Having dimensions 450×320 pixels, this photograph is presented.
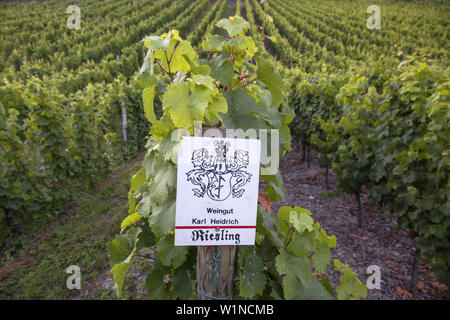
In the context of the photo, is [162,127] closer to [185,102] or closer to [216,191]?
[185,102]

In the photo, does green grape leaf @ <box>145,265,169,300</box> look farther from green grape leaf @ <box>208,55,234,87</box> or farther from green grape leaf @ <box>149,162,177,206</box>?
green grape leaf @ <box>208,55,234,87</box>

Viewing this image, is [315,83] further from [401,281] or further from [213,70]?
[213,70]

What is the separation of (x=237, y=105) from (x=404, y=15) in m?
48.3

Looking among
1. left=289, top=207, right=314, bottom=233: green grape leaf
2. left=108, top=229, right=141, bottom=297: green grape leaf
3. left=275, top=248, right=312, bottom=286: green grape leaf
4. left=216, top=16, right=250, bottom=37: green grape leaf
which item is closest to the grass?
left=108, top=229, right=141, bottom=297: green grape leaf

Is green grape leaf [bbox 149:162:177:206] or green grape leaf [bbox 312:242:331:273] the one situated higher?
green grape leaf [bbox 149:162:177:206]

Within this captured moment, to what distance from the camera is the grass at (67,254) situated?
315 cm

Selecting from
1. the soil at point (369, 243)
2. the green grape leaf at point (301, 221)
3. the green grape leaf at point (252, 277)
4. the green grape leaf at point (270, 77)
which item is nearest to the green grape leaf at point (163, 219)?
the green grape leaf at point (252, 277)

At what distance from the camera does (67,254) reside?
372 cm

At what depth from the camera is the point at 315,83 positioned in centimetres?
711

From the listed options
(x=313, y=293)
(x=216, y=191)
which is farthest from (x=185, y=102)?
(x=313, y=293)

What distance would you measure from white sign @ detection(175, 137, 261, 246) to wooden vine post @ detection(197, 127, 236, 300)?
0.39 ft

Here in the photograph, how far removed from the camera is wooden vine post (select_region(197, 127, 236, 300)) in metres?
1.14

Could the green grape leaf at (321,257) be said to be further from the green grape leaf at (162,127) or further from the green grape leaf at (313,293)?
the green grape leaf at (162,127)
